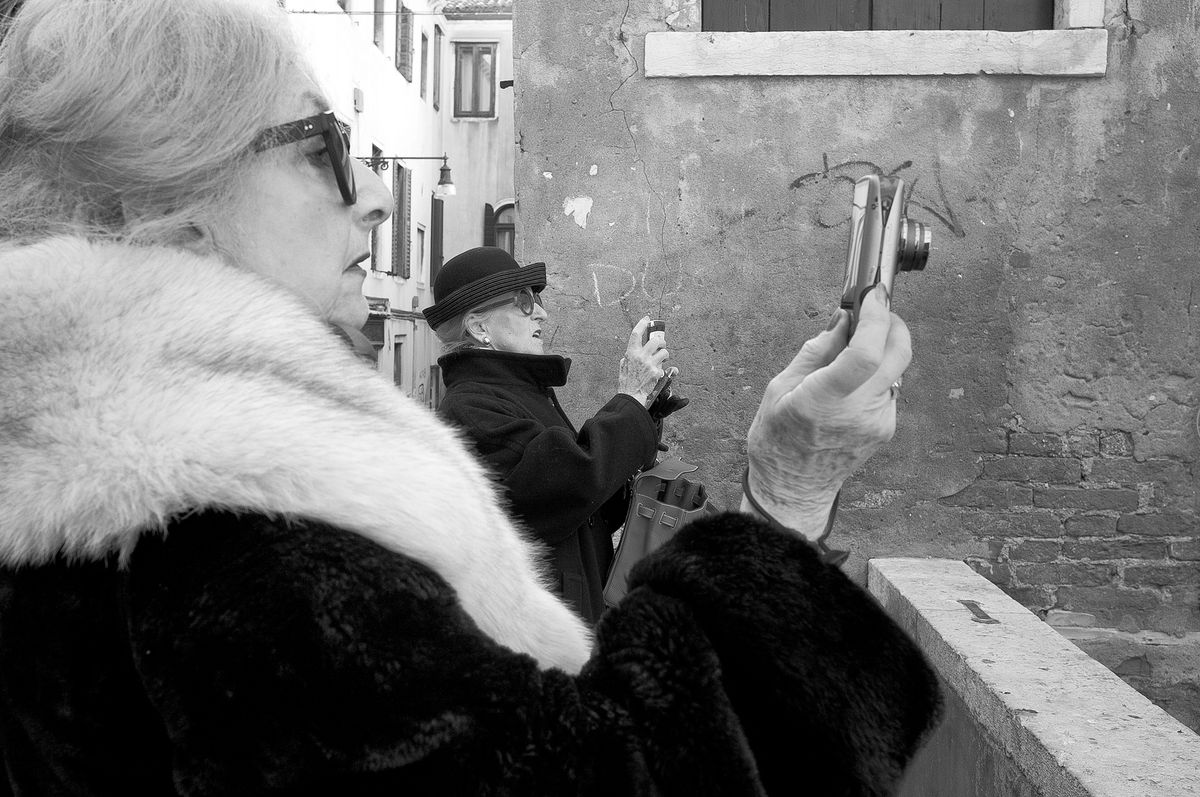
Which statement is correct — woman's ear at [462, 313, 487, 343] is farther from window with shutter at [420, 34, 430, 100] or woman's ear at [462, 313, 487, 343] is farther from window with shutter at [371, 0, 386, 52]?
window with shutter at [420, 34, 430, 100]

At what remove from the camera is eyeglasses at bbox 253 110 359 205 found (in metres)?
1.25

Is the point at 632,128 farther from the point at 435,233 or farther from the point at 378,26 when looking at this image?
the point at 435,233

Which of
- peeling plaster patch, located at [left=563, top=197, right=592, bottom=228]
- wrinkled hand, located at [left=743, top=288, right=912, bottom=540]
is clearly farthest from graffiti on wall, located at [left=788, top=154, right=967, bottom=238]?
wrinkled hand, located at [left=743, top=288, right=912, bottom=540]

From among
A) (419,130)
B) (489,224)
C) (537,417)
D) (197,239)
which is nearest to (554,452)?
(537,417)

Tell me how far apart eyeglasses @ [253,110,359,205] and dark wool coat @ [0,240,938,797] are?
0.23 meters

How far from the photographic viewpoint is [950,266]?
4.55 m

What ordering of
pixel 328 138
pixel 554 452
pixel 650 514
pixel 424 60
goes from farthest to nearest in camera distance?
pixel 424 60
pixel 650 514
pixel 554 452
pixel 328 138

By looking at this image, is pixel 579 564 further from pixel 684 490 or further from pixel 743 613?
pixel 743 613

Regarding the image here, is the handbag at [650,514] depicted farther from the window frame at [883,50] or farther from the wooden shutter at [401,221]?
the wooden shutter at [401,221]

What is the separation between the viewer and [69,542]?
35.4 inches

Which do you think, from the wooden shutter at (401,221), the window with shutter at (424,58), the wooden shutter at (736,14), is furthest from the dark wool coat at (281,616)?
the window with shutter at (424,58)

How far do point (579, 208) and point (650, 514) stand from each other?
2.04 metres

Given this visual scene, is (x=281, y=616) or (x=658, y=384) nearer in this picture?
(x=281, y=616)

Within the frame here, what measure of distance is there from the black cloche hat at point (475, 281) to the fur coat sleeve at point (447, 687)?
7.81 ft
